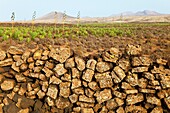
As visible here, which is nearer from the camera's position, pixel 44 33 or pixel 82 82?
pixel 82 82

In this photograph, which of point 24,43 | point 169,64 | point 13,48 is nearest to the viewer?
point 169,64

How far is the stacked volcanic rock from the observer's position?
335 inches

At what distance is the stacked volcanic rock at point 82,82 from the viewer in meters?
8.52

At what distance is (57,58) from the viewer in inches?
357

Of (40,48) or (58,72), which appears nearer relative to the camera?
(58,72)

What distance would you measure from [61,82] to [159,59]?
11.7 feet

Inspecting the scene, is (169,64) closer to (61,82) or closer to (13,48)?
(61,82)

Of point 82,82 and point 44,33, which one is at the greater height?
point 44,33

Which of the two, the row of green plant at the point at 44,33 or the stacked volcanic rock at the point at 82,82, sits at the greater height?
the row of green plant at the point at 44,33

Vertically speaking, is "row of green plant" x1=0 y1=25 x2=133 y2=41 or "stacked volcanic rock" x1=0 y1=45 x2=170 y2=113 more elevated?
"row of green plant" x1=0 y1=25 x2=133 y2=41

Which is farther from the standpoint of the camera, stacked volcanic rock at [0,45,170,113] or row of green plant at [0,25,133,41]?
row of green plant at [0,25,133,41]

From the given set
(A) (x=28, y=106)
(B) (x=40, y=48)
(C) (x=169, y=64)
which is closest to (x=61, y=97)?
(A) (x=28, y=106)

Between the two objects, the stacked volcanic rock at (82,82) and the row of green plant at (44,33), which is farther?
the row of green plant at (44,33)

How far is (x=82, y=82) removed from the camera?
28.8 feet
